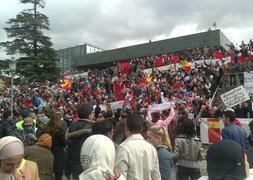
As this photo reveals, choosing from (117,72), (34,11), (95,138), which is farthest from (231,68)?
(34,11)

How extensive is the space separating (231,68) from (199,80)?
225 cm

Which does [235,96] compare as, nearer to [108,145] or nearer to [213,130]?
[213,130]

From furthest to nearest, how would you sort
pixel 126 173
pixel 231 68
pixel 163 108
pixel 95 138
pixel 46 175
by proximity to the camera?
pixel 231 68 < pixel 163 108 < pixel 46 175 < pixel 126 173 < pixel 95 138

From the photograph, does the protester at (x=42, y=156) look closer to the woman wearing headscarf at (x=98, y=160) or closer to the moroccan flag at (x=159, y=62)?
the woman wearing headscarf at (x=98, y=160)

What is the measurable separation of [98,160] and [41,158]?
2162 millimetres

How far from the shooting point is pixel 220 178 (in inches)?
138

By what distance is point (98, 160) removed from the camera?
12.0ft

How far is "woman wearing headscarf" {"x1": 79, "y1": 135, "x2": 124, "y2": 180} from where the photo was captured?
365 cm

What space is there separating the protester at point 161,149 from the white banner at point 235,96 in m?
8.71

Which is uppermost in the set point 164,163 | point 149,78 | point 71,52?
point 71,52

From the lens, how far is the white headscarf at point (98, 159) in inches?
144

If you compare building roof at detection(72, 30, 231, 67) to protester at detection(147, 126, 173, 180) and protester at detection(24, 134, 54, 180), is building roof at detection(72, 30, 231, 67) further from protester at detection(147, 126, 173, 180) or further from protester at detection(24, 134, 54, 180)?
protester at detection(24, 134, 54, 180)

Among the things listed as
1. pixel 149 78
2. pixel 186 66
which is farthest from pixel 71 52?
pixel 186 66

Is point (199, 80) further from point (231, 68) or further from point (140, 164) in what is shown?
point (140, 164)
